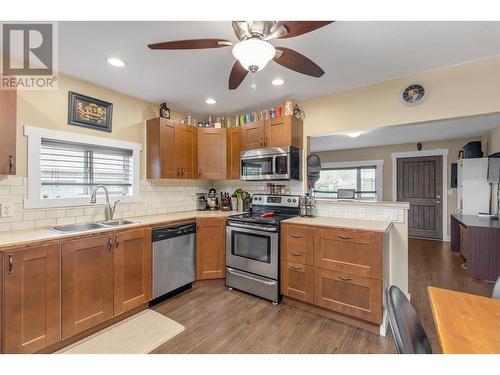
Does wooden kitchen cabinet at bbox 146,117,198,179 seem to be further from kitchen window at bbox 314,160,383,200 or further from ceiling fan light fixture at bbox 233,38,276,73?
kitchen window at bbox 314,160,383,200

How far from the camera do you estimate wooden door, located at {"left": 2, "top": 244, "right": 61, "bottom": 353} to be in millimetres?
1543

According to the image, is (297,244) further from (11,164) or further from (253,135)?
(11,164)

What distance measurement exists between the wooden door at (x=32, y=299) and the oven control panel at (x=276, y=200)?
7.25 ft

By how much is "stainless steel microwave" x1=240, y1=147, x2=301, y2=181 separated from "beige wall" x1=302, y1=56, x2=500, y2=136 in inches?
18.4

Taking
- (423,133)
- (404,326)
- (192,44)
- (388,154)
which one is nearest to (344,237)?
(404,326)

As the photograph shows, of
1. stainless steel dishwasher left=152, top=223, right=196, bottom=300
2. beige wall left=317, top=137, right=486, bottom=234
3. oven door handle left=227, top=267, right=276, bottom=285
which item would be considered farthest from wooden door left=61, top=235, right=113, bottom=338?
beige wall left=317, top=137, right=486, bottom=234

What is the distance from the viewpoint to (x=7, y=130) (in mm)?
1773

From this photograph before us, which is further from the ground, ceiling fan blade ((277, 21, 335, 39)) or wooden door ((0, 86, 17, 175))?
ceiling fan blade ((277, 21, 335, 39))

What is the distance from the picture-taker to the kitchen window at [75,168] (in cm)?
215

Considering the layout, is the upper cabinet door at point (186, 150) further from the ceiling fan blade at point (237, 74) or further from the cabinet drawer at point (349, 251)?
the cabinet drawer at point (349, 251)

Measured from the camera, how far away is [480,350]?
78 cm

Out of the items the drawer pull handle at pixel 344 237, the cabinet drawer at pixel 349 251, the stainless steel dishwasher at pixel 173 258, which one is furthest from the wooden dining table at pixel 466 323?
Result: the stainless steel dishwasher at pixel 173 258
